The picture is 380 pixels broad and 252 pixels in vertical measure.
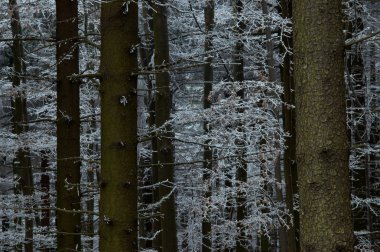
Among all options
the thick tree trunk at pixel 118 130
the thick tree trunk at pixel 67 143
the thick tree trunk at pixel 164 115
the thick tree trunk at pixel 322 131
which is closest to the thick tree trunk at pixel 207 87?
the thick tree trunk at pixel 164 115

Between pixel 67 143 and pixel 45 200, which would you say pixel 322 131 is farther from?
pixel 45 200

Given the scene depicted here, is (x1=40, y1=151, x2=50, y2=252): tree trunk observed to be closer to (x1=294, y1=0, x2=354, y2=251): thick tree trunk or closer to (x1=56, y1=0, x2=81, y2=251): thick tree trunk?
(x1=56, y1=0, x2=81, y2=251): thick tree trunk

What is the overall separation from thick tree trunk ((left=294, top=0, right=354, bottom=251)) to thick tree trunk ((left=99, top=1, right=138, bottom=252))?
1.92m

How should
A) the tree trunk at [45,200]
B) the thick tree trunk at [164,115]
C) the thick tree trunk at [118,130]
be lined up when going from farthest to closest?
the thick tree trunk at [164,115] < the tree trunk at [45,200] < the thick tree trunk at [118,130]

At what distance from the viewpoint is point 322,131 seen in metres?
2.48

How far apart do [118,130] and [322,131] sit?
6.83ft

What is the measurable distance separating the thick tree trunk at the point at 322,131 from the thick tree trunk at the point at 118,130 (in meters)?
1.92

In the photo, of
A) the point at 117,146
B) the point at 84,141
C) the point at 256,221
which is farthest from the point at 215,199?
the point at 117,146

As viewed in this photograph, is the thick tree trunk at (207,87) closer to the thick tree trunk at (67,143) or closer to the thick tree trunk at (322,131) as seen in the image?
the thick tree trunk at (67,143)

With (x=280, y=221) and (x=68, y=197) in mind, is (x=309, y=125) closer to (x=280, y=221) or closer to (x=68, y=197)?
(x=68, y=197)

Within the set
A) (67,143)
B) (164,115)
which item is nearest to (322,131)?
(67,143)

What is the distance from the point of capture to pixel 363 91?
498 inches

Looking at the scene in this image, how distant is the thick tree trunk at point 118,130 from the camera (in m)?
4.16

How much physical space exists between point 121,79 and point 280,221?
6.08 meters
